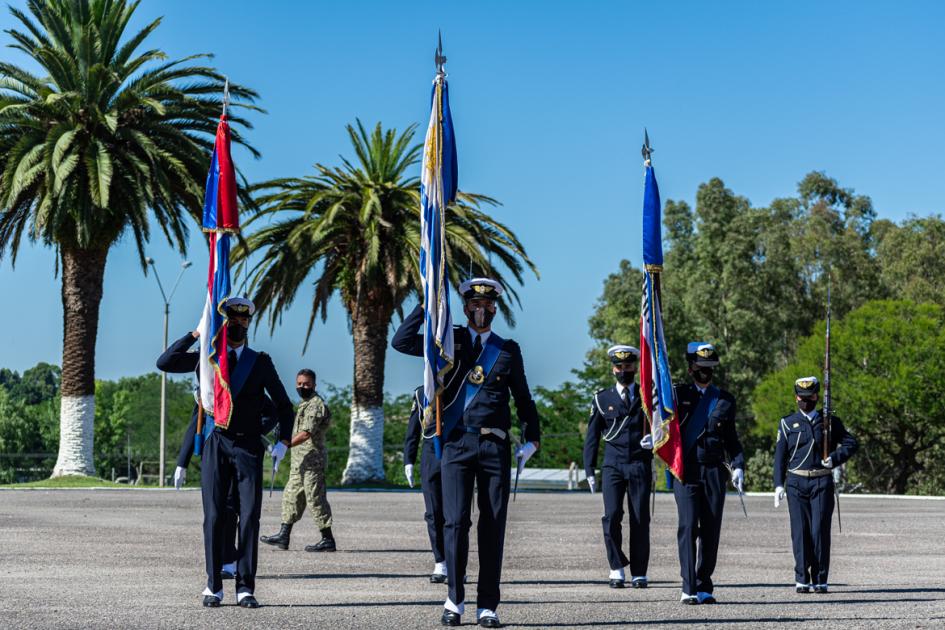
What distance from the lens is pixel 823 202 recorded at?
75625mm

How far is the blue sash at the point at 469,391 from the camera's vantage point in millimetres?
9062

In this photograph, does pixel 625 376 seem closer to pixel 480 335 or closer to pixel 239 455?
pixel 480 335

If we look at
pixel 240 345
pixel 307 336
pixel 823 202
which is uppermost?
pixel 823 202

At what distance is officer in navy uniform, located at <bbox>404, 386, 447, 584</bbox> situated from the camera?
11.0 metres

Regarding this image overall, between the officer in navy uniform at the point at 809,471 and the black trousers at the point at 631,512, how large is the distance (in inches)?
44.3

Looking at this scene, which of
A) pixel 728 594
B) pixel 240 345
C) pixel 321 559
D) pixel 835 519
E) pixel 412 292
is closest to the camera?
pixel 240 345

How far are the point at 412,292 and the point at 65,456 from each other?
32.3 ft

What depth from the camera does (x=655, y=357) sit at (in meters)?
11.2

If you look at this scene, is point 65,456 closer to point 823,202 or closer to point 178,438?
point 823,202

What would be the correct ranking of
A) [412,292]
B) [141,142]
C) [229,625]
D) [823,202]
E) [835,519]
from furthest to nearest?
[823,202] → [412,292] → [141,142] → [835,519] → [229,625]

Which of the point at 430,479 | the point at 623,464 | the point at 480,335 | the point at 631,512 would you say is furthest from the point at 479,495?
the point at 623,464

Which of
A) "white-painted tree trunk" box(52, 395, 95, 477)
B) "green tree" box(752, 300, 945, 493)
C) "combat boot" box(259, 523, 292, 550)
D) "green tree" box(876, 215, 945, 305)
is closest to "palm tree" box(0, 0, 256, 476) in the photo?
"white-painted tree trunk" box(52, 395, 95, 477)

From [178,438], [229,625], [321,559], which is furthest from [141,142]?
[178,438]

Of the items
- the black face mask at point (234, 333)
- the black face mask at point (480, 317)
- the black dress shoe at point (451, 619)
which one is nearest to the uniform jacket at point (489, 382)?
the black face mask at point (480, 317)
